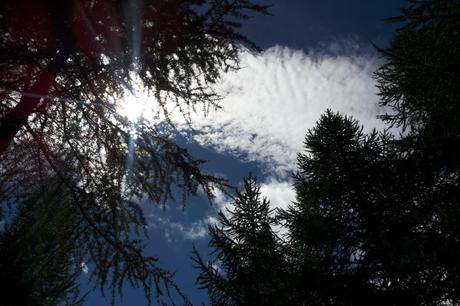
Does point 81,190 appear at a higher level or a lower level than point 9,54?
lower

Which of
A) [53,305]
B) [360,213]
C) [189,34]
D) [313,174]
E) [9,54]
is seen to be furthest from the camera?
[53,305]

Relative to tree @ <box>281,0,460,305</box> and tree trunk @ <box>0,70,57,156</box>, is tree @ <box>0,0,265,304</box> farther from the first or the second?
tree @ <box>281,0,460,305</box>

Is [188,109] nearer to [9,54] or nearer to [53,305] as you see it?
[9,54]

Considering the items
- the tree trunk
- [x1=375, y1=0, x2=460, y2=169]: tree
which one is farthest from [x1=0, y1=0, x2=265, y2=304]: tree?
[x1=375, y1=0, x2=460, y2=169]: tree

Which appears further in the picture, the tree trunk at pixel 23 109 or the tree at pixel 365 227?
the tree at pixel 365 227

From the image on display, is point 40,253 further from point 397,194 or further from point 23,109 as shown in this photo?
point 397,194

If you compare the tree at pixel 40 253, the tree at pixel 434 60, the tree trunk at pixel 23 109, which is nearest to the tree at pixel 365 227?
the tree at pixel 434 60

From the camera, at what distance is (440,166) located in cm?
720

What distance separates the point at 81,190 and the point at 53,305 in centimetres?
931

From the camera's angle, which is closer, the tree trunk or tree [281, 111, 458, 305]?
the tree trunk

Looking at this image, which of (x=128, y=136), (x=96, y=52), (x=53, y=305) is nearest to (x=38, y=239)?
(x=128, y=136)

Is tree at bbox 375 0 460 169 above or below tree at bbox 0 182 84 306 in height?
above

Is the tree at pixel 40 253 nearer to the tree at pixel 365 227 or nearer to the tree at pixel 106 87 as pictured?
the tree at pixel 106 87

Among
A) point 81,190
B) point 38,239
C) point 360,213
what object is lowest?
point 38,239
